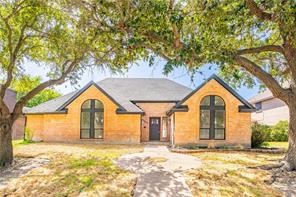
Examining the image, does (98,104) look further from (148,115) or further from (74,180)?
(74,180)

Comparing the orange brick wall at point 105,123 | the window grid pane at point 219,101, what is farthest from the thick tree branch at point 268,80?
the orange brick wall at point 105,123

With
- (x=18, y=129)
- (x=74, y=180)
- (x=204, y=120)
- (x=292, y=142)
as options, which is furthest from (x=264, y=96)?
(x=74, y=180)

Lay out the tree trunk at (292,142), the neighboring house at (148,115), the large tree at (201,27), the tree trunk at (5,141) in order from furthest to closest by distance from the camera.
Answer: the neighboring house at (148,115) < the tree trunk at (5,141) < the tree trunk at (292,142) < the large tree at (201,27)

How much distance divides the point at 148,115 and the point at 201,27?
18469 mm

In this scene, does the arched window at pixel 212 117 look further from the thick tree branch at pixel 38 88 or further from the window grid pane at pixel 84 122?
the thick tree branch at pixel 38 88

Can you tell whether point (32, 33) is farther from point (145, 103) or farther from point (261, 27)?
point (145, 103)

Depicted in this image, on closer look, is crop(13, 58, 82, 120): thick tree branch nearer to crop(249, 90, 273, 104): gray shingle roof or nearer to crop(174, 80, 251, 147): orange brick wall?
crop(174, 80, 251, 147): orange brick wall

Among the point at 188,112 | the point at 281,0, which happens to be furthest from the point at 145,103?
the point at 281,0

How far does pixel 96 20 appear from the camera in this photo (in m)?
12.5

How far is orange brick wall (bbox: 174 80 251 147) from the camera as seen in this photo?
2425 cm

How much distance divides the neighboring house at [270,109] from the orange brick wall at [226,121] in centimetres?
1444

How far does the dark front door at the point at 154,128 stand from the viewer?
102 feet

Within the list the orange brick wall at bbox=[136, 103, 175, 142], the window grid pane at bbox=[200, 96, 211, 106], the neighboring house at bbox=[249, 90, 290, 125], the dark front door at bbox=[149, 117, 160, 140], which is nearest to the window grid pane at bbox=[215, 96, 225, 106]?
the window grid pane at bbox=[200, 96, 211, 106]

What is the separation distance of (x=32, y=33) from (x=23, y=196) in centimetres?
961
